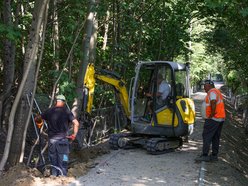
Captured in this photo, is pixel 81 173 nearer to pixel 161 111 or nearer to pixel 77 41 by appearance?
pixel 161 111

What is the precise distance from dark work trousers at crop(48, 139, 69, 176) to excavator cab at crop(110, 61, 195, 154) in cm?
358

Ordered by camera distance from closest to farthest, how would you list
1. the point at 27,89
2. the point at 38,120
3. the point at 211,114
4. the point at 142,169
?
1. the point at 38,120
2. the point at 27,89
3. the point at 142,169
4. the point at 211,114

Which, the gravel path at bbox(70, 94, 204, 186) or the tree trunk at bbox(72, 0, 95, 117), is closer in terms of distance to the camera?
the gravel path at bbox(70, 94, 204, 186)

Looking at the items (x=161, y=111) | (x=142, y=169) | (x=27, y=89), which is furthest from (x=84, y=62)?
(x=142, y=169)

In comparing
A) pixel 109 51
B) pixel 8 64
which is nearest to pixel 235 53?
pixel 109 51

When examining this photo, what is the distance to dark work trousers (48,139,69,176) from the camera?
8.25 m

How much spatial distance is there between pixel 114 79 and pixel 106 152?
228 cm

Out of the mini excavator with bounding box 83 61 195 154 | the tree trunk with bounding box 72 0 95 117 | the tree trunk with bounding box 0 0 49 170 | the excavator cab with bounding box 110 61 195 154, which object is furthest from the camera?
the excavator cab with bounding box 110 61 195 154

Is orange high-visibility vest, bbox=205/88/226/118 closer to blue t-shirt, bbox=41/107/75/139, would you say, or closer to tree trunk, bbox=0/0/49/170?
blue t-shirt, bbox=41/107/75/139

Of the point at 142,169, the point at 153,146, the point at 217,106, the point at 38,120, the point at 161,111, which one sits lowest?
the point at 142,169

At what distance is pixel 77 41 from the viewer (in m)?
14.3

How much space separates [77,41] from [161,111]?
4.43m

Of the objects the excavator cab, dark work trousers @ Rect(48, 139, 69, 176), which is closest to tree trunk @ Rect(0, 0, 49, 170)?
dark work trousers @ Rect(48, 139, 69, 176)

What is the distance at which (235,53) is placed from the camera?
70.7ft
